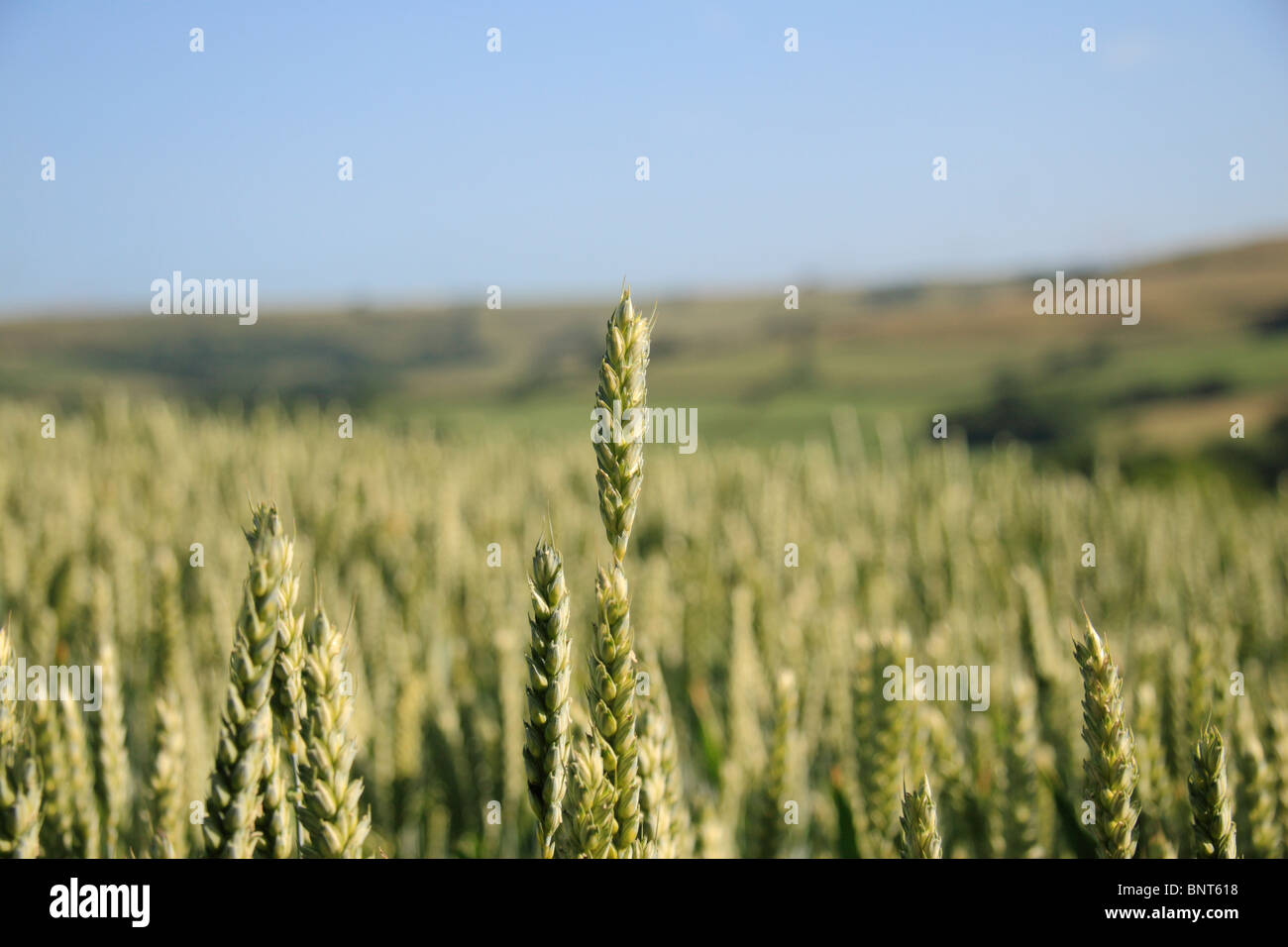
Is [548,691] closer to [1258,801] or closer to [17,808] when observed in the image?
[17,808]

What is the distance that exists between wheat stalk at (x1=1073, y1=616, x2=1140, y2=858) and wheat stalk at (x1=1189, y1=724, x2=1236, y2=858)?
11 cm

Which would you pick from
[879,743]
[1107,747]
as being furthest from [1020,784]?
[1107,747]

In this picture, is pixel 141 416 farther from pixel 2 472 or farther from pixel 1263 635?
pixel 1263 635

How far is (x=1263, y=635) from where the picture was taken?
10.3 feet

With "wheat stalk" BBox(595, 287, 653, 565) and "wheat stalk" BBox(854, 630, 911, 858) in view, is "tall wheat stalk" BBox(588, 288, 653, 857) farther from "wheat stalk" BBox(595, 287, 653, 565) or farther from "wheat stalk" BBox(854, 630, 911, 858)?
"wheat stalk" BBox(854, 630, 911, 858)

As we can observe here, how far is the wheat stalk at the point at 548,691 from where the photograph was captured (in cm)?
82

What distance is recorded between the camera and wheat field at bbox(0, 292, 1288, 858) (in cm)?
83

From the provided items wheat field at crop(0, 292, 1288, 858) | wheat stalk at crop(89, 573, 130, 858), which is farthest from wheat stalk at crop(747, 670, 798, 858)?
wheat stalk at crop(89, 573, 130, 858)

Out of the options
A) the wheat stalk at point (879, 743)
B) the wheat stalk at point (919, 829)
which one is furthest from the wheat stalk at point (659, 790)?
the wheat stalk at point (879, 743)

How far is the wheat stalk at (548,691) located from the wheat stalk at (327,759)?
Result: 0.55 feet

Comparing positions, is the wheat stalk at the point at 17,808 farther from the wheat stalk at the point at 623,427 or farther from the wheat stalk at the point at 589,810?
the wheat stalk at the point at 623,427
